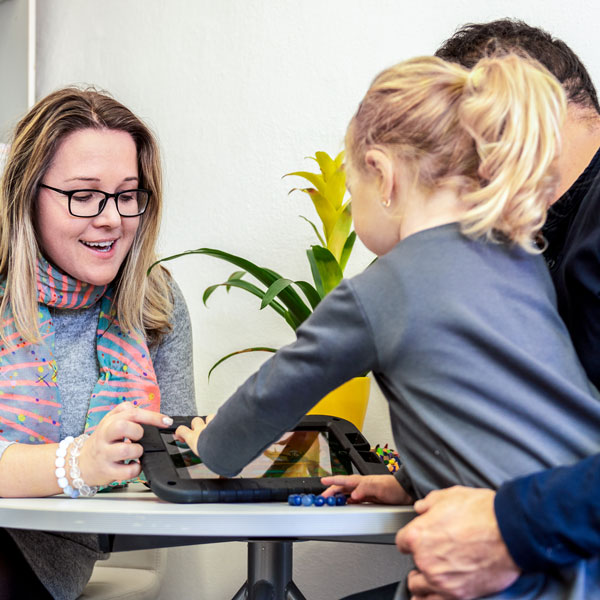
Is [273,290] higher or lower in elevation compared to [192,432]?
higher

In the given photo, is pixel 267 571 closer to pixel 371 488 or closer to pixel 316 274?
pixel 371 488

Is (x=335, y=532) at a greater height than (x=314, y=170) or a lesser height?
lesser

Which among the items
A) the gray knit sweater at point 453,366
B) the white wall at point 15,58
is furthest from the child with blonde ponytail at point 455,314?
the white wall at point 15,58

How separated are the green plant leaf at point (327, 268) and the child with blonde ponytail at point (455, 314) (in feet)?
2.15

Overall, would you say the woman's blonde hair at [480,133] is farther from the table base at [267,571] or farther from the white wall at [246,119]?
the white wall at [246,119]

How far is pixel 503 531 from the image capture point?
797 mm

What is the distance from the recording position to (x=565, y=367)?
36.6 inches

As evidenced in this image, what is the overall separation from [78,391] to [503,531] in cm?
101

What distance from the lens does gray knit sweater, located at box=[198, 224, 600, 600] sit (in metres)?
0.88

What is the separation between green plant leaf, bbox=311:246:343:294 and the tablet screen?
20.4 inches

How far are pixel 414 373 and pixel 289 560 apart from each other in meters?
0.49

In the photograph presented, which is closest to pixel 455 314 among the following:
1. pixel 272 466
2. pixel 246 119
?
pixel 272 466

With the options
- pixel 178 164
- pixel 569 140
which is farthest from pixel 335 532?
pixel 178 164

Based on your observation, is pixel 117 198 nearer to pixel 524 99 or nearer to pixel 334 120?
pixel 334 120
